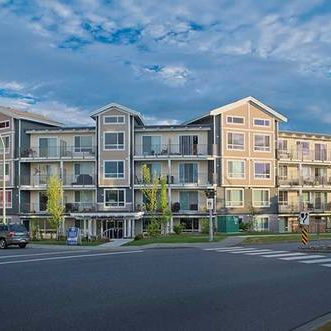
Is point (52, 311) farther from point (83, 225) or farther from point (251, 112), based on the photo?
point (251, 112)

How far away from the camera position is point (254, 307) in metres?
11.4

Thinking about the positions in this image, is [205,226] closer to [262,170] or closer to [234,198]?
[234,198]

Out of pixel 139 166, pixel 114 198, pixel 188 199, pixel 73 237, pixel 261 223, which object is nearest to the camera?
pixel 73 237

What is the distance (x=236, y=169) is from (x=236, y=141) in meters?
2.91

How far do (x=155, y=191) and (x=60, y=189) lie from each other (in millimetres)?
8761

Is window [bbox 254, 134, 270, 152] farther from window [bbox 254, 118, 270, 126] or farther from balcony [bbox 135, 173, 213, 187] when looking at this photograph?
balcony [bbox 135, 173, 213, 187]

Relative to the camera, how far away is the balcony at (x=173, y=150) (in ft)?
188

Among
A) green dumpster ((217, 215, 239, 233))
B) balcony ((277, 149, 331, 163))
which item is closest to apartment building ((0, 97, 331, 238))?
balcony ((277, 149, 331, 163))

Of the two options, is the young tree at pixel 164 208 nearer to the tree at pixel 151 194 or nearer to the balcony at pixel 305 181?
the tree at pixel 151 194

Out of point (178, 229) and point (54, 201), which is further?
point (178, 229)

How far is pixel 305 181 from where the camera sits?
63875mm

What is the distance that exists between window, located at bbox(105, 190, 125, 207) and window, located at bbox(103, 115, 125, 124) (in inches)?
275

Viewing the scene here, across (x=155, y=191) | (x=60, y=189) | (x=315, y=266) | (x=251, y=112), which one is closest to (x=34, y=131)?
(x=60, y=189)

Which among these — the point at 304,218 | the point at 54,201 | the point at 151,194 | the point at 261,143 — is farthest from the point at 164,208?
the point at 304,218
